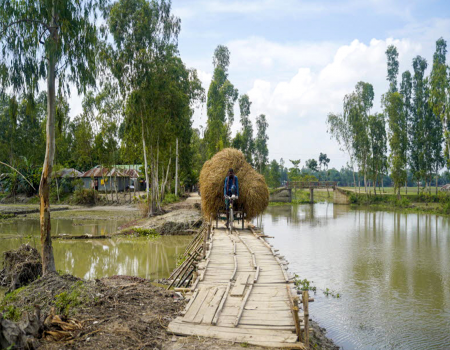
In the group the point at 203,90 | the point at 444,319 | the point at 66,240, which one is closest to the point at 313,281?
the point at 444,319

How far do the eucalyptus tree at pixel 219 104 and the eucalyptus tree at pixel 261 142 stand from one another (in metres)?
12.7

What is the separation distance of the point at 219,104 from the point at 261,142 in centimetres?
1683

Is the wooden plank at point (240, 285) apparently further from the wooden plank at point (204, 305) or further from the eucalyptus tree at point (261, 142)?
the eucalyptus tree at point (261, 142)

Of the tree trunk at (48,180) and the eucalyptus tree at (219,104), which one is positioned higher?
the eucalyptus tree at (219,104)

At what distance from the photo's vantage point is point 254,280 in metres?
6.43

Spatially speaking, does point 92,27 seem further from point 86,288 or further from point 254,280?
point 254,280

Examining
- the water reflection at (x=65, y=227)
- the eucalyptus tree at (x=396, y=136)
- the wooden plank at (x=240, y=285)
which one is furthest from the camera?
the eucalyptus tree at (x=396, y=136)

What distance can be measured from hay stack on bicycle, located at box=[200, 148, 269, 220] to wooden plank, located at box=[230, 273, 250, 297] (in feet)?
15.5

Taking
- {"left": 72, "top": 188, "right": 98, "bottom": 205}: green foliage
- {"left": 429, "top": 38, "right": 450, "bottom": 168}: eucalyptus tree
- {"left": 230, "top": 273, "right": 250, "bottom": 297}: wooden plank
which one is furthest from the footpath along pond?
{"left": 72, "top": 188, "right": 98, "bottom": 205}: green foliage

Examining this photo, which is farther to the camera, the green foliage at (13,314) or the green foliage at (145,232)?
the green foliage at (145,232)

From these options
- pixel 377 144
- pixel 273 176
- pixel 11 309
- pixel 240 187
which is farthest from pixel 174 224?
pixel 273 176

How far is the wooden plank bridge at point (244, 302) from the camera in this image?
464 cm

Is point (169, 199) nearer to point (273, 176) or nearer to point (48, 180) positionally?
point (48, 180)

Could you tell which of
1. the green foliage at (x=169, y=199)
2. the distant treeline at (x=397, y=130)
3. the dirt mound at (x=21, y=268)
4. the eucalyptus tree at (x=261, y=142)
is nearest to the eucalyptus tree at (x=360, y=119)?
the distant treeline at (x=397, y=130)
